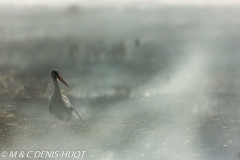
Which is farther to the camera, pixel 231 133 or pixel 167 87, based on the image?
pixel 167 87

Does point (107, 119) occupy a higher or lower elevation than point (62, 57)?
lower

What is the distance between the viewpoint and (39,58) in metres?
13.0

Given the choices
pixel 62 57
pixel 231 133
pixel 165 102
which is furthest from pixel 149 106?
pixel 62 57

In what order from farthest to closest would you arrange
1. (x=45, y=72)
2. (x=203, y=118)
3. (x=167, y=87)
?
(x=45, y=72) → (x=167, y=87) → (x=203, y=118)

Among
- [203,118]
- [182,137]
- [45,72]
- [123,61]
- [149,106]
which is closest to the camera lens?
[182,137]

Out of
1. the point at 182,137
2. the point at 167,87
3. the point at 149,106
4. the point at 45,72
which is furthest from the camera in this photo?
the point at 45,72

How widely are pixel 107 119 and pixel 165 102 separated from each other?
172cm

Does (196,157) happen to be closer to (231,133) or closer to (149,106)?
(231,133)

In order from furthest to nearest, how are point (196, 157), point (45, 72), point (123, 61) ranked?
point (123, 61)
point (45, 72)
point (196, 157)

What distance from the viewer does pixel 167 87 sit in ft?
34.7

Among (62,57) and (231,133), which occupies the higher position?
(62,57)

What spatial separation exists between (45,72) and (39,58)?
1.54 meters

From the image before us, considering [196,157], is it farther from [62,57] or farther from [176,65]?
[62,57]

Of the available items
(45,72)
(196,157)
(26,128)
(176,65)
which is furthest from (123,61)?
(196,157)
